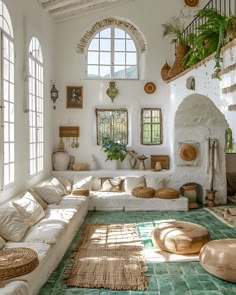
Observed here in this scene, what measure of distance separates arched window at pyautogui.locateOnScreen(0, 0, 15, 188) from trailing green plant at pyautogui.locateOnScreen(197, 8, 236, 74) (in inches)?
115

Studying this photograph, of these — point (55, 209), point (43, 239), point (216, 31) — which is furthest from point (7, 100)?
point (216, 31)

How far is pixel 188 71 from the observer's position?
269 inches

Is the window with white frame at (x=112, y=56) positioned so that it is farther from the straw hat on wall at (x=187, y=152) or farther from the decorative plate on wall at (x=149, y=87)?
the straw hat on wall at (x=187, y=152)

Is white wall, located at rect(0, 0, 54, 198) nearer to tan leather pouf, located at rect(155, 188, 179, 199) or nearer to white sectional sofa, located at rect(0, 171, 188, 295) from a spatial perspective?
white sectional sofa, located at rect(0, 171, 188, 295)

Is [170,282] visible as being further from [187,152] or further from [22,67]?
[187,152]

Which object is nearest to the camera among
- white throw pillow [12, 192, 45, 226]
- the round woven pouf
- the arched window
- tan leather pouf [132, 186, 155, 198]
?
the round woven pouf

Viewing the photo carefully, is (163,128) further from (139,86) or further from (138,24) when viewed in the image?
(138,24)

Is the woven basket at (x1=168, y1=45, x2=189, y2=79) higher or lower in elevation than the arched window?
higher

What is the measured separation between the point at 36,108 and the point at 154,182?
322 centimetres

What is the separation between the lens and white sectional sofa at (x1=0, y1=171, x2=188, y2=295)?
4.19m

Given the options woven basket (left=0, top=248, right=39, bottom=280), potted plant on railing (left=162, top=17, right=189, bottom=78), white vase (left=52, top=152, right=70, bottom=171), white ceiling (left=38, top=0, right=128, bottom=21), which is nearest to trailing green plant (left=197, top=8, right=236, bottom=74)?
potted plant on railing (left=162, top=17, right=189, bottom=78)

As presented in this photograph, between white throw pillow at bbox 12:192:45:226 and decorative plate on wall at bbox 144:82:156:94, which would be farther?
decorative plate on wall at bbox 144:82:156:94

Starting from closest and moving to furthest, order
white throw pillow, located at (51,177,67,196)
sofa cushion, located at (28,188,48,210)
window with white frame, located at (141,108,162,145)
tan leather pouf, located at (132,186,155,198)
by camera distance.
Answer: sofa cushion, located at (28,188,48,210) < white throw pillow, located at (51,177,67,196) < tan leather pouf, located at (132,186,155,198) < window with white frame, located at (141,108,162,145)

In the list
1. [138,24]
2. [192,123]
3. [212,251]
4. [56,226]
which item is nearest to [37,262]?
[56,226]
